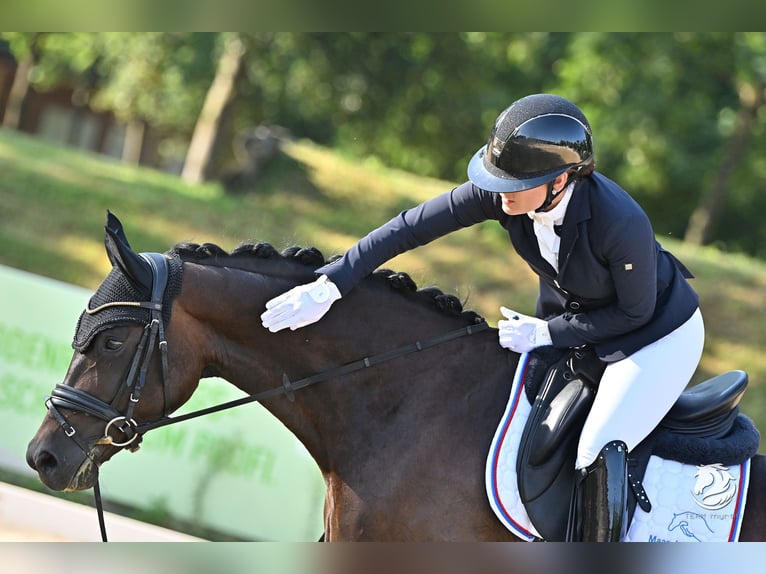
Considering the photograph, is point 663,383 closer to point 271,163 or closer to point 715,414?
point 715,414

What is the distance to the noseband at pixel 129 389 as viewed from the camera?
10.9ft

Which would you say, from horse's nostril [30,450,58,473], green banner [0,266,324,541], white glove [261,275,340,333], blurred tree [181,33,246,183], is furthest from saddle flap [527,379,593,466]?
blurred tree [181,33,246,183]

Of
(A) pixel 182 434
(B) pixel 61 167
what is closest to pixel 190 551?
(A) pixel 182 434

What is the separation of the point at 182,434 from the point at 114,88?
13.2 metres

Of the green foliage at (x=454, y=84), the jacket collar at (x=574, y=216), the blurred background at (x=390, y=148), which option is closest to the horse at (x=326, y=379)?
the jacket collar at (x=574, y=216)

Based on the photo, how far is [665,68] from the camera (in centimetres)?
1673

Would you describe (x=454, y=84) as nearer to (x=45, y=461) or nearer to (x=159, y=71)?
(x=159, y=71)

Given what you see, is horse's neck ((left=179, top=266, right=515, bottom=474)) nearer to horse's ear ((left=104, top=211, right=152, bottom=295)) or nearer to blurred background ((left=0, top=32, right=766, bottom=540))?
horse's ear ((left=104, top=211, right=152, bottom=295))

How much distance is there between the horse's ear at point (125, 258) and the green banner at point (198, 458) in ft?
11.9

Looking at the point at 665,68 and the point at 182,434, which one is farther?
the point at 665,68

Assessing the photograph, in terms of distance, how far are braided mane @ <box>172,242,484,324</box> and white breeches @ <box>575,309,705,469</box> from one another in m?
0.65

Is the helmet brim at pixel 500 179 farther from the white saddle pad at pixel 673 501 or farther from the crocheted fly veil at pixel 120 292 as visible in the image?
the crocheted fly veil at pixel 120 292

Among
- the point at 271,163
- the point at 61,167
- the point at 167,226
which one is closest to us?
the point at 167,226

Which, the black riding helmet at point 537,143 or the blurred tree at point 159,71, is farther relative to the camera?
the blurred tree at point 159,71
